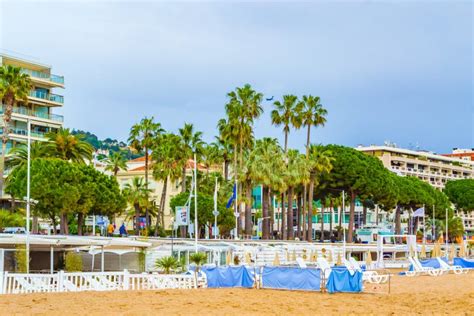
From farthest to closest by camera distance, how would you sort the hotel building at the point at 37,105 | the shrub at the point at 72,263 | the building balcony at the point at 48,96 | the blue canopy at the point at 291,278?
the building balcony at the point at 48,96 < the hotel building at the point at 37,105 < the shrub at the point at 72,263 < the blue canopy at the point at 291,278

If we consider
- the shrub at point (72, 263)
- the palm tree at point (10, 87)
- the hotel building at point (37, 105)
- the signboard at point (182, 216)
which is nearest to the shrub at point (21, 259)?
the shrub at point (72, 263)

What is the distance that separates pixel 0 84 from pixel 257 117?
89.0 feet

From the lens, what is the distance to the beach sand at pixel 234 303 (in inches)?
902

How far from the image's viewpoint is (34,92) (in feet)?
287

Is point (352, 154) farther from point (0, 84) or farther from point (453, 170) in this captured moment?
point (453, 170)

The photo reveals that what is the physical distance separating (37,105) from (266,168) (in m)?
29.1

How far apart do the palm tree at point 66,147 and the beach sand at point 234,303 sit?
41803 mm

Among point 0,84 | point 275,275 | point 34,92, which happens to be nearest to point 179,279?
point 275,275

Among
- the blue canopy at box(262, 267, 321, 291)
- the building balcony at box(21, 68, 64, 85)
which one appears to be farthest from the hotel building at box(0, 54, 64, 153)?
the blue canopy at box(262, 267, 321, 291)

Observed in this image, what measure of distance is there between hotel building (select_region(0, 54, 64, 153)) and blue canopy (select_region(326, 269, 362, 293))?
58644 millimetres

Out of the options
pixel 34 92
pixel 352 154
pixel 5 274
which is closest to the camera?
pixel 5 274

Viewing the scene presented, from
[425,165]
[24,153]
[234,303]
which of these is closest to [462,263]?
[234,303]

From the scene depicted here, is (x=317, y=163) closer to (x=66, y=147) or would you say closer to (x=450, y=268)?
(x=66, y=147)

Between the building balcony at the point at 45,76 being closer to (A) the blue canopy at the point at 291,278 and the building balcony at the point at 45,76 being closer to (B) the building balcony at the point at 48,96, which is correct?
(B) the building balcony at the point at 48,96
